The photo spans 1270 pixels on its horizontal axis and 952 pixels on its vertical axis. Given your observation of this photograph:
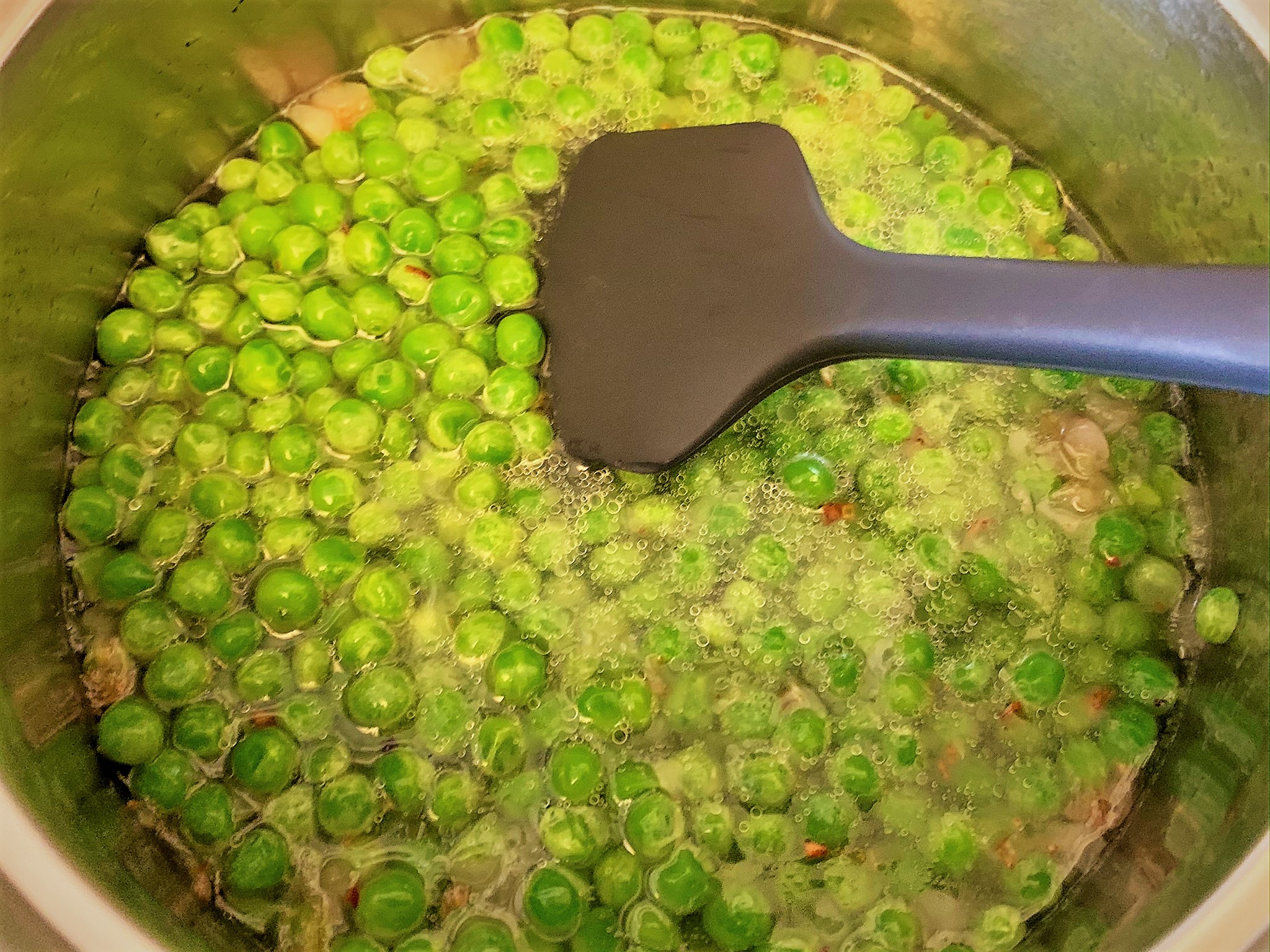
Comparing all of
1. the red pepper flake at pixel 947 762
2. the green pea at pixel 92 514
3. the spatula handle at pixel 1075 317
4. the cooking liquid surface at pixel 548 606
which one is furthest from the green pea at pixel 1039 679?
the green pea at pixel 92 514

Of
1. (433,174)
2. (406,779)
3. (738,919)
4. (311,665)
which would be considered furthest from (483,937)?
(433,174)

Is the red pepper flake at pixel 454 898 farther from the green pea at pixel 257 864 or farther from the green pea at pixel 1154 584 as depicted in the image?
the green pea at pixel 1154 584

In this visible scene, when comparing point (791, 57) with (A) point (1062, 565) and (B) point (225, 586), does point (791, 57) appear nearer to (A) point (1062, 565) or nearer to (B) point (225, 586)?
(A) point (1062, 565)

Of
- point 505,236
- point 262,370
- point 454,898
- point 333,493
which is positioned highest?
point 505,236

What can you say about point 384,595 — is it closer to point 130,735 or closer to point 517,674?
point 517,674

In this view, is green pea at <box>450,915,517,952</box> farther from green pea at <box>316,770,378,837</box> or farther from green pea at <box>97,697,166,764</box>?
green pea at <box>97,697,166,764</box>
